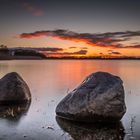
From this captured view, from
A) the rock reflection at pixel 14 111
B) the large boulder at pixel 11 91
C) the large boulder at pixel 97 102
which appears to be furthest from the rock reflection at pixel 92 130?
the large boulder at pixel 11 91

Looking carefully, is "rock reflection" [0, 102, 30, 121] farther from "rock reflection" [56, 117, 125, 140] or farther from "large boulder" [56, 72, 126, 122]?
"large boulder" [56, 72, 126, 122]

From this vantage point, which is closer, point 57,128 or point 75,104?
point 57,128

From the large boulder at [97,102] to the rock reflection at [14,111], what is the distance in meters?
2.18

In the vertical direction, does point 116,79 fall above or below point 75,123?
above

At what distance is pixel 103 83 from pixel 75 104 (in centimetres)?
151

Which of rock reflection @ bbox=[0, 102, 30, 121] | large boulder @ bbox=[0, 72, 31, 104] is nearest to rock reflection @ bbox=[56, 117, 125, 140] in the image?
rock reflection @ bbox=[0, 102, 30, 121]

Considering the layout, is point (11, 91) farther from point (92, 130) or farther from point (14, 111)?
point (92, 130)

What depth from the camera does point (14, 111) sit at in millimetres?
14656

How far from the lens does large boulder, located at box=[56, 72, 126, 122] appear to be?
12.4 metres

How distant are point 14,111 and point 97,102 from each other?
14.9ft

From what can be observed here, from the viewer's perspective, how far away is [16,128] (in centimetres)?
1145

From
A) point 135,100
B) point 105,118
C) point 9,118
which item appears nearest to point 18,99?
point 9,118

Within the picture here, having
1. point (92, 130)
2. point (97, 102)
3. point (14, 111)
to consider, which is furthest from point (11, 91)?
point (92, 130)

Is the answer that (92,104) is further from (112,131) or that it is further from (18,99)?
(18,99)
